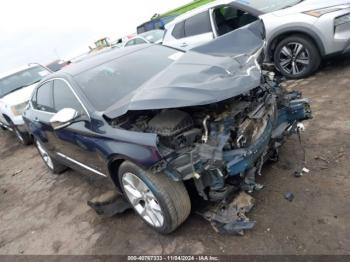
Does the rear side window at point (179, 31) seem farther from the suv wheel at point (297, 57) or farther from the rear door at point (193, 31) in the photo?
the suv wheel at point (297, 57)

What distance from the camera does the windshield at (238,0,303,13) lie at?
6424 millimetres

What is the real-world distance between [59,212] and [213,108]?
2539 millimetres

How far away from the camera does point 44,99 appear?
183 inches

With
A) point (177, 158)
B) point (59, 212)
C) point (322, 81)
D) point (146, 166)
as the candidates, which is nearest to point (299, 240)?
point (177, 158)

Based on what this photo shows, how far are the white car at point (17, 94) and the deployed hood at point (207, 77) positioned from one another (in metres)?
5.01

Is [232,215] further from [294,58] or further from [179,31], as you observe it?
[179,31]

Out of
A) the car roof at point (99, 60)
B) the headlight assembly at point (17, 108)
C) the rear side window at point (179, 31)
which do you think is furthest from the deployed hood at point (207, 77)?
the headlight assembly at point (17, 108)

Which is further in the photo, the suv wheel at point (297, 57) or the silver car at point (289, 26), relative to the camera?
the suv wheel at point (297, 57)

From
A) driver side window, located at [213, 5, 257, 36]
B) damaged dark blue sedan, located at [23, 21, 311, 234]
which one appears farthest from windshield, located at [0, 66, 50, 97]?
damaged dark blue sedan, located at [23, 21, 311, 234]

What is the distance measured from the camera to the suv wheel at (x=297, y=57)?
5.74m

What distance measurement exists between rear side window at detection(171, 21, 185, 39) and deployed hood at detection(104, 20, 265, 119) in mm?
3799

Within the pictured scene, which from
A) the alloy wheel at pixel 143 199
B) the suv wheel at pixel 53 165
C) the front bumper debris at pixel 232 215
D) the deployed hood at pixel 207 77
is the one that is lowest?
the suv wheel at pixel 53 165

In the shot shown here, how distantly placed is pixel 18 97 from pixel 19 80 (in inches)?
45.7

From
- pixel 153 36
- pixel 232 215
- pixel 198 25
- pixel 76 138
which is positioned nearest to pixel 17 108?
pixel 198 25
